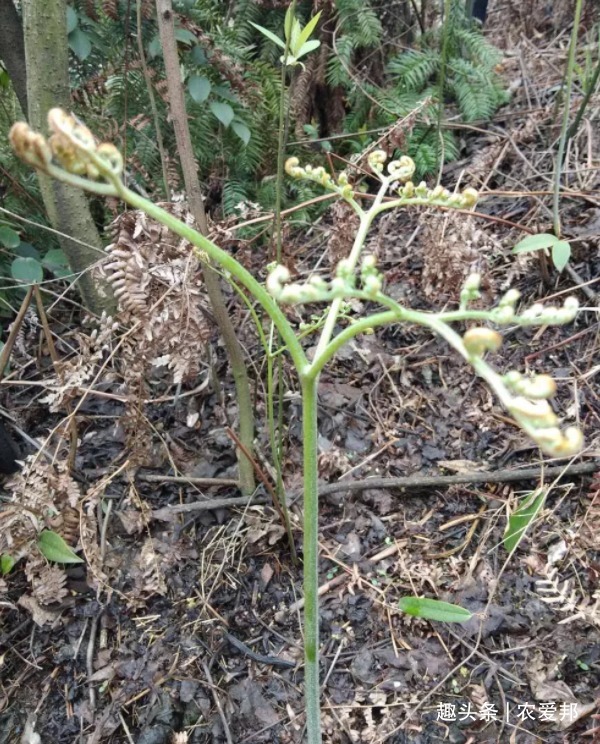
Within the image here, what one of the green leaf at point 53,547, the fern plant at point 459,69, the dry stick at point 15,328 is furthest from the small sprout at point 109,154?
the fern plant at point 459,69

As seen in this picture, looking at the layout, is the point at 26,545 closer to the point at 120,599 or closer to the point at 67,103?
the point at 120,599

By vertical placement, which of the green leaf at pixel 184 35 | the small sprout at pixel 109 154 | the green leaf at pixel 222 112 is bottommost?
the green leaf at pixel 222 112

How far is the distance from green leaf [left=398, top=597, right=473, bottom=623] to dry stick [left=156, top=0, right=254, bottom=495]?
0.66 meters

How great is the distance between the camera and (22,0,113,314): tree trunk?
176 centimetres

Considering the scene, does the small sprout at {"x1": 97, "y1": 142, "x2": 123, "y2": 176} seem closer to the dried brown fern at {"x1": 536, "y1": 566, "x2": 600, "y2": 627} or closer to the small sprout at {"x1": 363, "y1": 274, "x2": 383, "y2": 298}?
the small sprout at {"x1": 363, "y1": 274, "x2": 383, "y2": 298}

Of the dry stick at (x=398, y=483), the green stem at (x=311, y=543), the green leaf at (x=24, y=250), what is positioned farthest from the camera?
the green leaf at (x=24, y=250)

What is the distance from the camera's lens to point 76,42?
2082 millimetres

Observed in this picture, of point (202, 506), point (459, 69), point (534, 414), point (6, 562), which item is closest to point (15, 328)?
point (6, 562)

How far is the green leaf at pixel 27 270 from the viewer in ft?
6.42

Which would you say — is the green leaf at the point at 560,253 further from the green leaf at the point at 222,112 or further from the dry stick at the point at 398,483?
the green leaf at the point at 222,112

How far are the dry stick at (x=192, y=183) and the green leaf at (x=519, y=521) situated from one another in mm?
825

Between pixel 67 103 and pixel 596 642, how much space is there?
7.44 feet

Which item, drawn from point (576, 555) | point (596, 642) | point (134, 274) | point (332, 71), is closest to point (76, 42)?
point (134, 274)

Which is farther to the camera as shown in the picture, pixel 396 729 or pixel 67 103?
pixel 67 103
